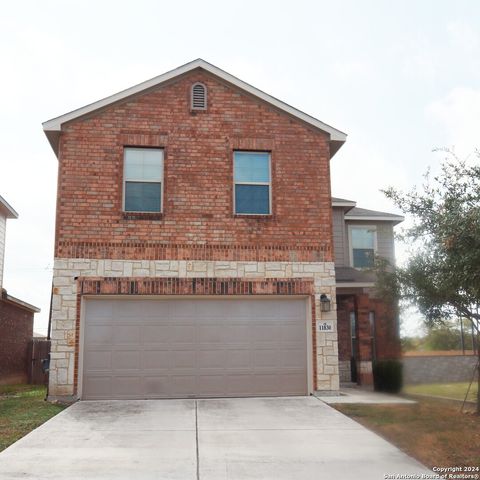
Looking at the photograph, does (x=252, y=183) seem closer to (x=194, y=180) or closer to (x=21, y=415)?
(x=194, y=180)

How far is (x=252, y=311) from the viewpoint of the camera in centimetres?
1368

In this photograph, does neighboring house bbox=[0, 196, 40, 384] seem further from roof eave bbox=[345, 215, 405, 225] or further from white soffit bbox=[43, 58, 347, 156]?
roof eave bbox=[345, 215, 405, 225]

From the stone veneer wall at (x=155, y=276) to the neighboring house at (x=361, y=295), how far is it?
6.34 ft

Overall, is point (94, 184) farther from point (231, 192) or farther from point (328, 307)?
point (328, 307)

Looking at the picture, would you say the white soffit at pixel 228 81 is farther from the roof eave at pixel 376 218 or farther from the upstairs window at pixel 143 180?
the roof eave at pixel 376 218

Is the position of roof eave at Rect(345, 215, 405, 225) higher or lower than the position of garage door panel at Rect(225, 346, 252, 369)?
higher

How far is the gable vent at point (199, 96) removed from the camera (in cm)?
1430

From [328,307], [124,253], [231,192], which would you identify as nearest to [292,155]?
[231,192]

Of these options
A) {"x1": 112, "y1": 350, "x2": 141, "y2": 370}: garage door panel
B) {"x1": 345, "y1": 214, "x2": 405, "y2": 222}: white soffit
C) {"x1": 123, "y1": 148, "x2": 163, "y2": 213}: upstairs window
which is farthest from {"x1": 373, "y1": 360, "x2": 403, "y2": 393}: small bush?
{"x1": 123, "y1": 148, "x2": 163, "y2": 213}: upstairs window

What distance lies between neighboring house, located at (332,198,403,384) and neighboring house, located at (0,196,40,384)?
10276 mm

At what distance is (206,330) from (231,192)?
126 inches

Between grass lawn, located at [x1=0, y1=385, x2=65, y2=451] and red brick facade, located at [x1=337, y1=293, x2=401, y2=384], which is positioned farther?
red brick facade, located at [x1=337, y1=293, x2=401, y2=384]

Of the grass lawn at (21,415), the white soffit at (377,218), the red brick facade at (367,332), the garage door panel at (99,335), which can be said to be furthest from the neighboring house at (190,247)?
the white soffit at (377,218)

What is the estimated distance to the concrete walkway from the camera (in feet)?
41.5
